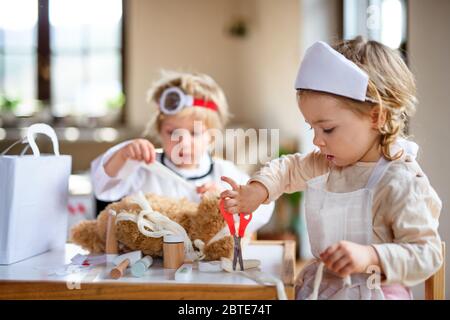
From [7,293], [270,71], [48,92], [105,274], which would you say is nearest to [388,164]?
[105,274]

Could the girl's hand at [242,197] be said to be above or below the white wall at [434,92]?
below

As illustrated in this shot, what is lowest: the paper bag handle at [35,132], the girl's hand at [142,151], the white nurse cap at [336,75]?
the girl's hand at [142,151]

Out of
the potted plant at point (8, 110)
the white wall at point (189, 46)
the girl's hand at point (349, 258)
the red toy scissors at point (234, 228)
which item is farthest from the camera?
the white wall at point (189, 46)

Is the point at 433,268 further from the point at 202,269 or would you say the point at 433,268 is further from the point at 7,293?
the point at 7,293

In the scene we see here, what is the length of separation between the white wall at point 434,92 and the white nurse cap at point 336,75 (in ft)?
0.68

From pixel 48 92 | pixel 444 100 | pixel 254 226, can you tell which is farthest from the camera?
pixel 48 92

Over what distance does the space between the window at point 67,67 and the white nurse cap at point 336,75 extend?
126 inches

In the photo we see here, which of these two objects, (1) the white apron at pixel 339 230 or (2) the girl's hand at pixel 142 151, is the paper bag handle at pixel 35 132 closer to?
(2) the girl's hand at pixel 142 151

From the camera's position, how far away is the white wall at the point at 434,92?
82cm

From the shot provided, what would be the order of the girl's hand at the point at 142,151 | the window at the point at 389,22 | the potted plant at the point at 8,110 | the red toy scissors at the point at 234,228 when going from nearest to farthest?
the red toy scissors at the point at 234,228 → the girl's hand at the point at 142,151 → the window at the point at 389,22 → the potted plant at the point at 8,110

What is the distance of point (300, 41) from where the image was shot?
259 centimetres

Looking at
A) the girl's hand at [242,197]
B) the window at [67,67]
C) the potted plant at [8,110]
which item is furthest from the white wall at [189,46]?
the girl's hand at [242,197]

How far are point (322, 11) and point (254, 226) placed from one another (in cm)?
178

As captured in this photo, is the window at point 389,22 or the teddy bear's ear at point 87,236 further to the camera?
the window at point 389,22
